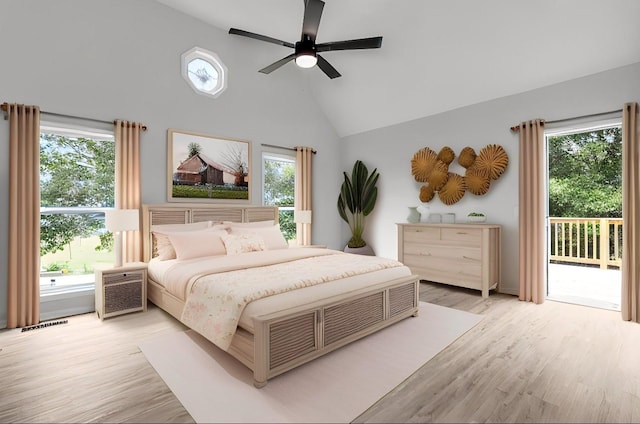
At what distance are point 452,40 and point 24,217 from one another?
5.25m

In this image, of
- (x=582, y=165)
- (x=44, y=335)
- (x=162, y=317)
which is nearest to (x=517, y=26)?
(x=582, y=165)

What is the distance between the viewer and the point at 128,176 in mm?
3842

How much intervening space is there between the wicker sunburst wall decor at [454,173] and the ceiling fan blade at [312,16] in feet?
9.36

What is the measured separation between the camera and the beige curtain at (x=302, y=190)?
5656 millimetres

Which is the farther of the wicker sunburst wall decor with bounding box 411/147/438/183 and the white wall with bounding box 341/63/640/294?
the wicker sunburst wall decor with bounding box 411/147/438/183

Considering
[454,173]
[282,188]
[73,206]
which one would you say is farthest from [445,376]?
[73,206]

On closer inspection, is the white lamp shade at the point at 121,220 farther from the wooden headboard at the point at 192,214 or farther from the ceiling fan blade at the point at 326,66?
the ceiling fan blade at the point at 326,66

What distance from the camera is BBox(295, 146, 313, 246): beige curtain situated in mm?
5656

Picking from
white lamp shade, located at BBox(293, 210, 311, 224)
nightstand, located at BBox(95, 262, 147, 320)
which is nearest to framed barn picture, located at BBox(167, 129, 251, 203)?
white lamp shade, located at BBox(293, 210, 311, 224)

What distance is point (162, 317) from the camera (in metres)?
3.39

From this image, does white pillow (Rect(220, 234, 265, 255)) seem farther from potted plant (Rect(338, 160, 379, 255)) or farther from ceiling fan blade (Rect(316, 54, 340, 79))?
potted plant (Rect(338, 160, 379, 255))

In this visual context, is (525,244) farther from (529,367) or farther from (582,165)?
(582,165)

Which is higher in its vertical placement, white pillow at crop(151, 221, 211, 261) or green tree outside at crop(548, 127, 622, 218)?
green tree outside at crop(548, 127, 622, 218)

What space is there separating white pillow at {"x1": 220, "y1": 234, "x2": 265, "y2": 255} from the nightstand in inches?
37.2
